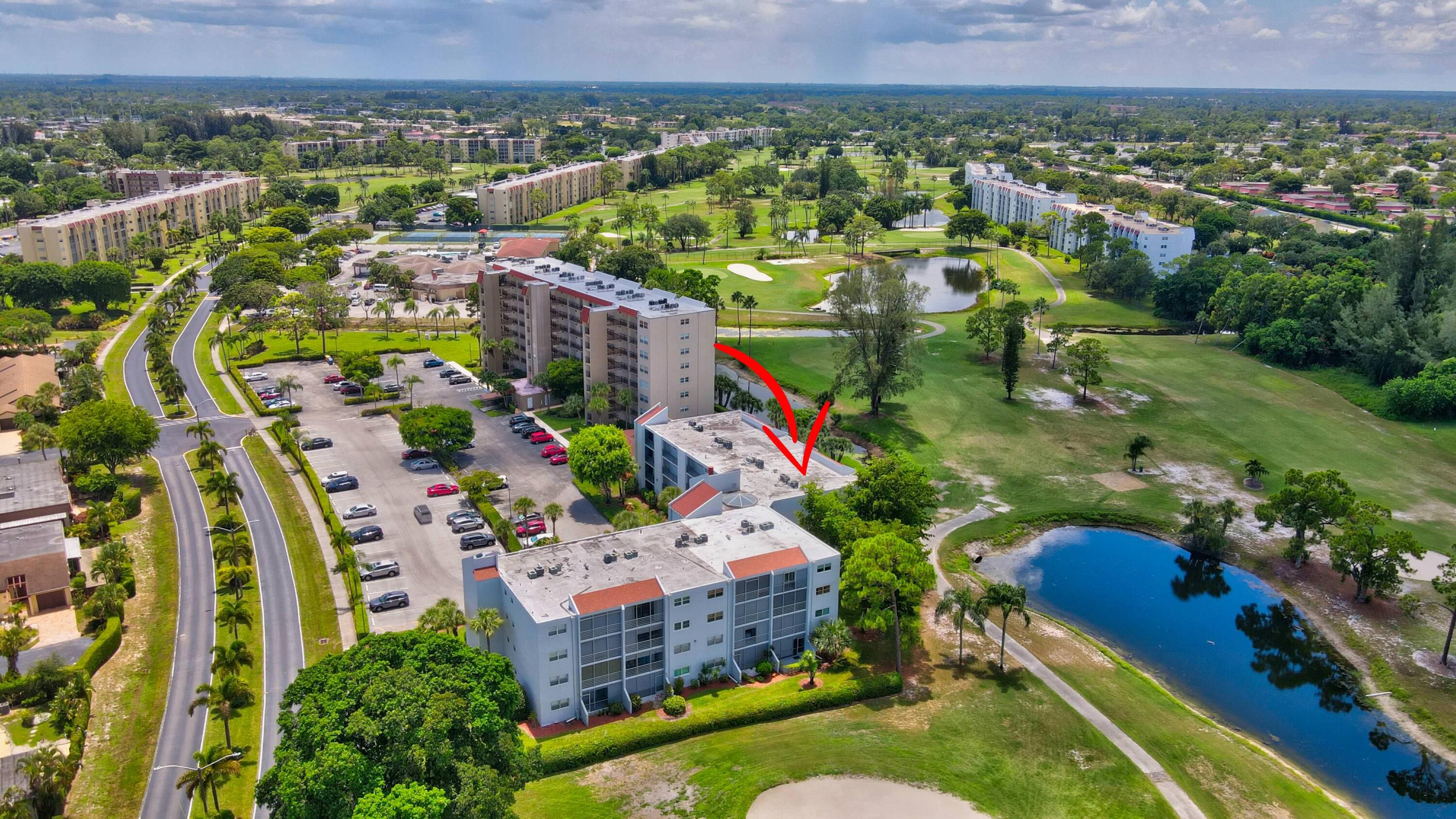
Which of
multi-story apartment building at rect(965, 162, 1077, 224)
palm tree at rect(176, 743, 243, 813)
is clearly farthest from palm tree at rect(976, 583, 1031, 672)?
multi-story apartment building at rect(965, 162, 1077, 224)

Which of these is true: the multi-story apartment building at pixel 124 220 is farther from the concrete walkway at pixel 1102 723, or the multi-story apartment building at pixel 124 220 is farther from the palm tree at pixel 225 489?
the concrete walkway at pixel 1102 723

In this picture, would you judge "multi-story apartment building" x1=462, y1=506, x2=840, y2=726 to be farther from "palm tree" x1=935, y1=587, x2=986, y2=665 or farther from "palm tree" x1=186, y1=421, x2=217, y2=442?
"palm tree" x1=186, y1=421, x2=217, y2=442

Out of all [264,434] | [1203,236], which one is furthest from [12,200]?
[1203,236]

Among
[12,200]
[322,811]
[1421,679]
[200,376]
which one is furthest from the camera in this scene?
[12,200]

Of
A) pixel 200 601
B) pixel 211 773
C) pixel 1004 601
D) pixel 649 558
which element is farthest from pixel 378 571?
pixel 1004 601

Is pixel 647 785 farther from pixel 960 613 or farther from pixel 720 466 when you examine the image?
pixel 720 466

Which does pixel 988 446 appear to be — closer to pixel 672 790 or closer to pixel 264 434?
pixel 672 790
